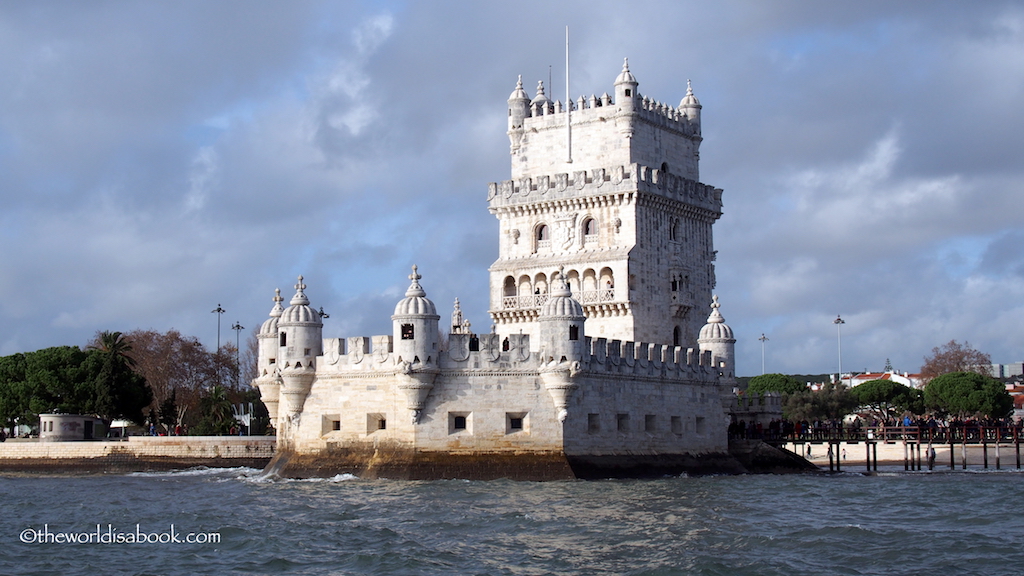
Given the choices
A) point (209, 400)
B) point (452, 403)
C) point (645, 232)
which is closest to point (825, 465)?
point (645, 232)

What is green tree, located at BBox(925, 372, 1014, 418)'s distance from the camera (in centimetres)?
8944

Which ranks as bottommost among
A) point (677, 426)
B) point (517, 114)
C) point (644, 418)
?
point (677, 426)

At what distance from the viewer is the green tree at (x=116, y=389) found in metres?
69.7

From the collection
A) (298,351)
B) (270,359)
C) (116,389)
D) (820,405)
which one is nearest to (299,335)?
(298,351)

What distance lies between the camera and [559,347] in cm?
4484

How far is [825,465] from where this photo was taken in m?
69.1

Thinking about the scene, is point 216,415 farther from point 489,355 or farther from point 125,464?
point 489,355

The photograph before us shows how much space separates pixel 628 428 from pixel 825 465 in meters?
24.5

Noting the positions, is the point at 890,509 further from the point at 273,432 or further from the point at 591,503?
the point at 273,432

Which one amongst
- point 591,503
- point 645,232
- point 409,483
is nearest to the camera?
point 591,503

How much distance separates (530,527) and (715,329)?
2456 cm

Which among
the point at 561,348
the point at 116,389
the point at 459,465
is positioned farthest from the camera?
the point at 116,389

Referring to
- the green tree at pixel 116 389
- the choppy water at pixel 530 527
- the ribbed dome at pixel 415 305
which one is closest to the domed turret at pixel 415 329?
the ribbed dome at pixel 415 305

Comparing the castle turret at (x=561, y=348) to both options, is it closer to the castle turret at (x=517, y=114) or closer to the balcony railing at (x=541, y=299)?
the balcony railing at (x=541, y=299)
